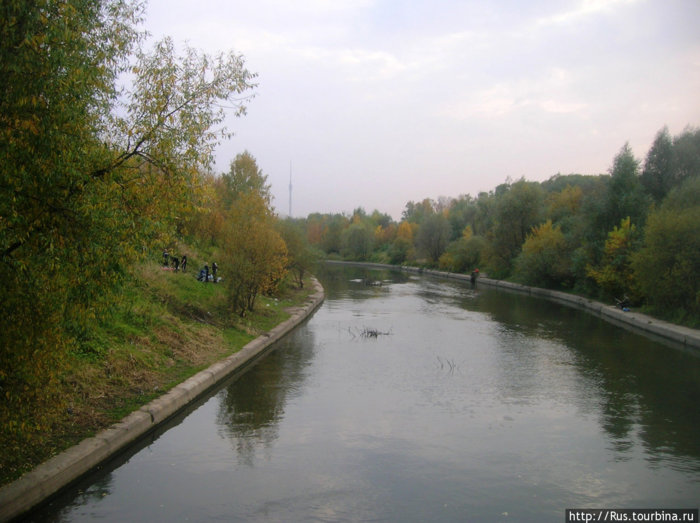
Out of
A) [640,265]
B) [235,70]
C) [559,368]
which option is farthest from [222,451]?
[640,265]

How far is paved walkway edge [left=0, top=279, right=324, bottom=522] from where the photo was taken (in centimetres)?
582

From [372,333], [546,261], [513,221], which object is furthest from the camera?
[513,221]

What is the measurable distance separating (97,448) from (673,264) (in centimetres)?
2393

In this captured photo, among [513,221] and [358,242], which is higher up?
[513,221]

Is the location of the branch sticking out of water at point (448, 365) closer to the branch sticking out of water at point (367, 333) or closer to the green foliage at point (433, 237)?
the branch sticking out of water at point (367, 333)

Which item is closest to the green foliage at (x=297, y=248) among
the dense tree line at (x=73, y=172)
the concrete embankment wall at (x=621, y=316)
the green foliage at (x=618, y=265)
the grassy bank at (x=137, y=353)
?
the grassy bank at (x=137, y=353)

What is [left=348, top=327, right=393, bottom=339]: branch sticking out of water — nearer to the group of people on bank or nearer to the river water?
the river water

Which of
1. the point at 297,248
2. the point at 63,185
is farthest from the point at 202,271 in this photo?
the point at 63,185

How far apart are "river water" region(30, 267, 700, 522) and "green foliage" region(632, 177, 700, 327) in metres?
7.79

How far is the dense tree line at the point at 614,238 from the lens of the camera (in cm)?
2384

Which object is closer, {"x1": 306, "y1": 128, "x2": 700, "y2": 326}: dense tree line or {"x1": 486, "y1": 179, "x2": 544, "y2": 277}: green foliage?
{"x1": 306, "y1": 128, "x2": 700, "y2": 326}: dense tree line

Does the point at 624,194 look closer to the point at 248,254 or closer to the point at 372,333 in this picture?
the point at 372,333

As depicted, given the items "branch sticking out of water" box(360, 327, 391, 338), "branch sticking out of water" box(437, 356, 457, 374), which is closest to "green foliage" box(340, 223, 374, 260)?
"branch sticking out of water" box(360, 327, 391, 338)

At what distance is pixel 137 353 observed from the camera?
37.2ft
